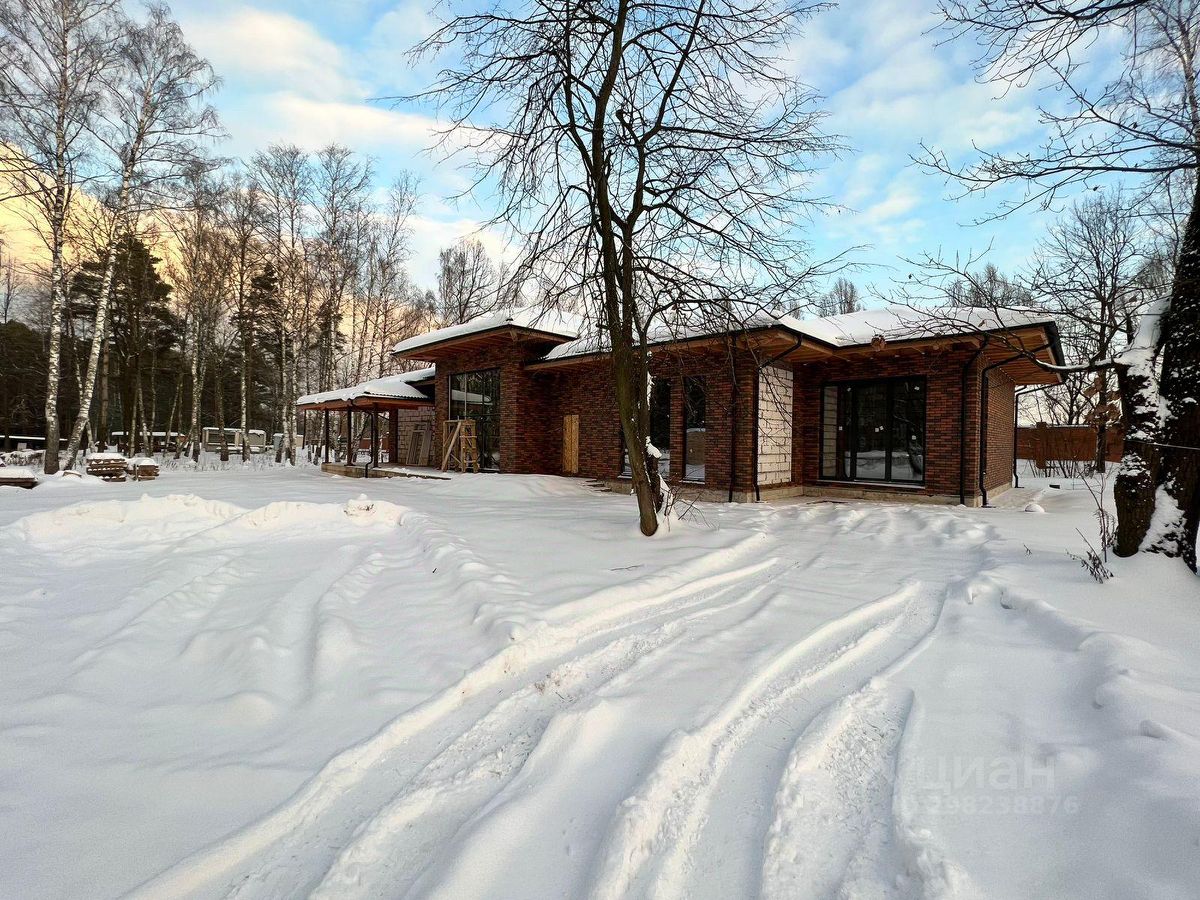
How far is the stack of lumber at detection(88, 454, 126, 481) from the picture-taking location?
13.9m

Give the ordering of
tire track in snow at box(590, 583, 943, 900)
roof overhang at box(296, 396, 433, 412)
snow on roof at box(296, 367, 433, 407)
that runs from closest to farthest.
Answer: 1. tire track in snow at box(590, 583, 943, 900)
2. snow on roof at box(296, 367, 433, 407)
3. roof overhang at box(296, 396, 433, 412)

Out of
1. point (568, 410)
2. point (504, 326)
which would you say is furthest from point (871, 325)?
point (504, 326)

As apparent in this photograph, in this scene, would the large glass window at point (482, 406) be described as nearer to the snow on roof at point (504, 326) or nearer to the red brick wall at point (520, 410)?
the red brick wall at point (520, 410)

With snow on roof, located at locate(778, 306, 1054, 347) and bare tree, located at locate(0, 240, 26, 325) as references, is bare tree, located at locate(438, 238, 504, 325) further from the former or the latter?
snow on roof, located at locate(778, 306, 1054, 347)

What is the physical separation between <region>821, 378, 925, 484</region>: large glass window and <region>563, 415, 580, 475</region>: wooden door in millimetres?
5800

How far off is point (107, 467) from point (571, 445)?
11.6 meters

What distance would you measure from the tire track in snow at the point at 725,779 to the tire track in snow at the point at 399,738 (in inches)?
37.5

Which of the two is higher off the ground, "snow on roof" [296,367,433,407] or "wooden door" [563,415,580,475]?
"snow on roof" [296,367,433,407]

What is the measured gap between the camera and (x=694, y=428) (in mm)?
14234

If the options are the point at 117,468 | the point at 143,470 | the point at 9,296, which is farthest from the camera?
the point at 9,296

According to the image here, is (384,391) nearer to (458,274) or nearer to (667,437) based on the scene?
(667,437)

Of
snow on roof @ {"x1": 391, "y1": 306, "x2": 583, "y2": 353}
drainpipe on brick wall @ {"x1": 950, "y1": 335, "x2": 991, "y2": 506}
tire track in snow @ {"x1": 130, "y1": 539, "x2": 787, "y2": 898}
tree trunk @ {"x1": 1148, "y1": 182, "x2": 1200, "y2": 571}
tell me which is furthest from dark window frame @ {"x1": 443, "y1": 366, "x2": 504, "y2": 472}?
tree trunk @ {"x1": 1148, "y1": 182, "x2": 1200, "y2": 571}

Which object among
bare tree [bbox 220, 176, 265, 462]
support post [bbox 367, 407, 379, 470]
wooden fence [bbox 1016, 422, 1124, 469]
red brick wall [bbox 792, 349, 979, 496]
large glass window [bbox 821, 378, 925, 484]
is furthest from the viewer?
bare tree [bbox 220, 176, 265, 462]

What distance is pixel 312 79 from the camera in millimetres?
7754
